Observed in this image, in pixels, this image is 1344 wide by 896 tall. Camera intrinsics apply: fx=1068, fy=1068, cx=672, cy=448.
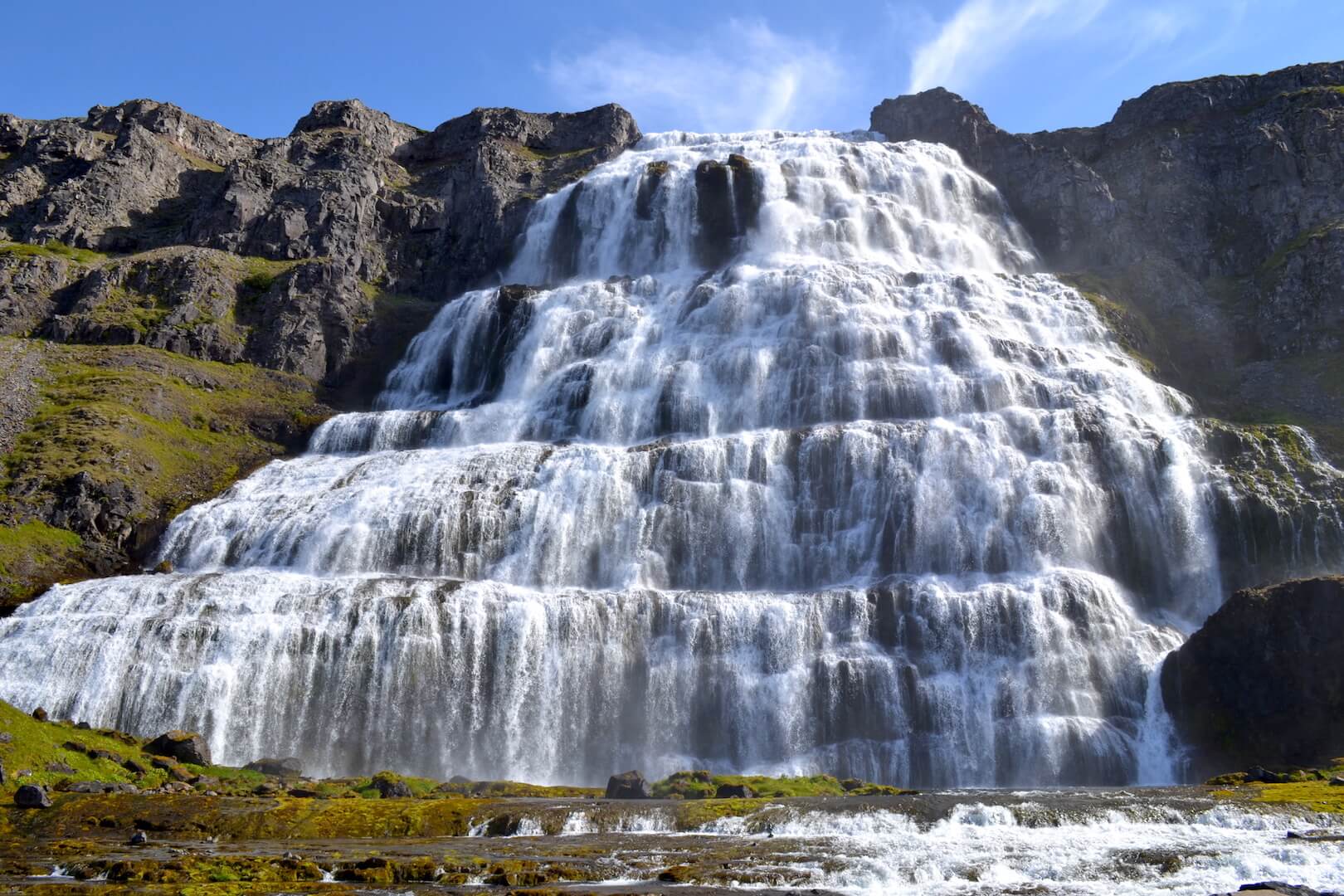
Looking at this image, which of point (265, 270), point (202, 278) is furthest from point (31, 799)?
point (265, 270)

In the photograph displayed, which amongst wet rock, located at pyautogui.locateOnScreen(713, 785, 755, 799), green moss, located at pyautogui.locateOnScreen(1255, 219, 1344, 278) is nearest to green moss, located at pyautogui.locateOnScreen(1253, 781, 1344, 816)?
wet rock, located at pyautogui.locateOnScreen(713, 785, 755, 799)

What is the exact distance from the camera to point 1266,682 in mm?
41906

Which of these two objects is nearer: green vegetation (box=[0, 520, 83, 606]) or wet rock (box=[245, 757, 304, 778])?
wet rock (box=[245, 757, 304, 778])

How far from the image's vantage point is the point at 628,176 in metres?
97.9

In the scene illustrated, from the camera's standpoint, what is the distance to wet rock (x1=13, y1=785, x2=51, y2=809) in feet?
95.7

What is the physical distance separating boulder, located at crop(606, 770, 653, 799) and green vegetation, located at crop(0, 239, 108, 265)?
75.0 m

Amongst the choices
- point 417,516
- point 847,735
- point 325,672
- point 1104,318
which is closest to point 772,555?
point 847,735

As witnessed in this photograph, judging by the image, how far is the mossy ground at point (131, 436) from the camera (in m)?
57.9

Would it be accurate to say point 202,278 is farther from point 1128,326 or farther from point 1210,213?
point 1210,213

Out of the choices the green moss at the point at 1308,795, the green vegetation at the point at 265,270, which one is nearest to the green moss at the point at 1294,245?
the green moss at the point at 1308,795

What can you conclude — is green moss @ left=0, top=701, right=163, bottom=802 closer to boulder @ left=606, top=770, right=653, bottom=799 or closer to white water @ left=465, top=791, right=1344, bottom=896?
white water @ left=465, top=791, right=1344, bottom=896

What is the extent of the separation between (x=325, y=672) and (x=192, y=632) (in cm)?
647

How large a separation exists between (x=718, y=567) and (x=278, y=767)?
22452mm

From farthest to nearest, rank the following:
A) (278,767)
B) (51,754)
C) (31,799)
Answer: (278,767), (51,754), (31,799)
